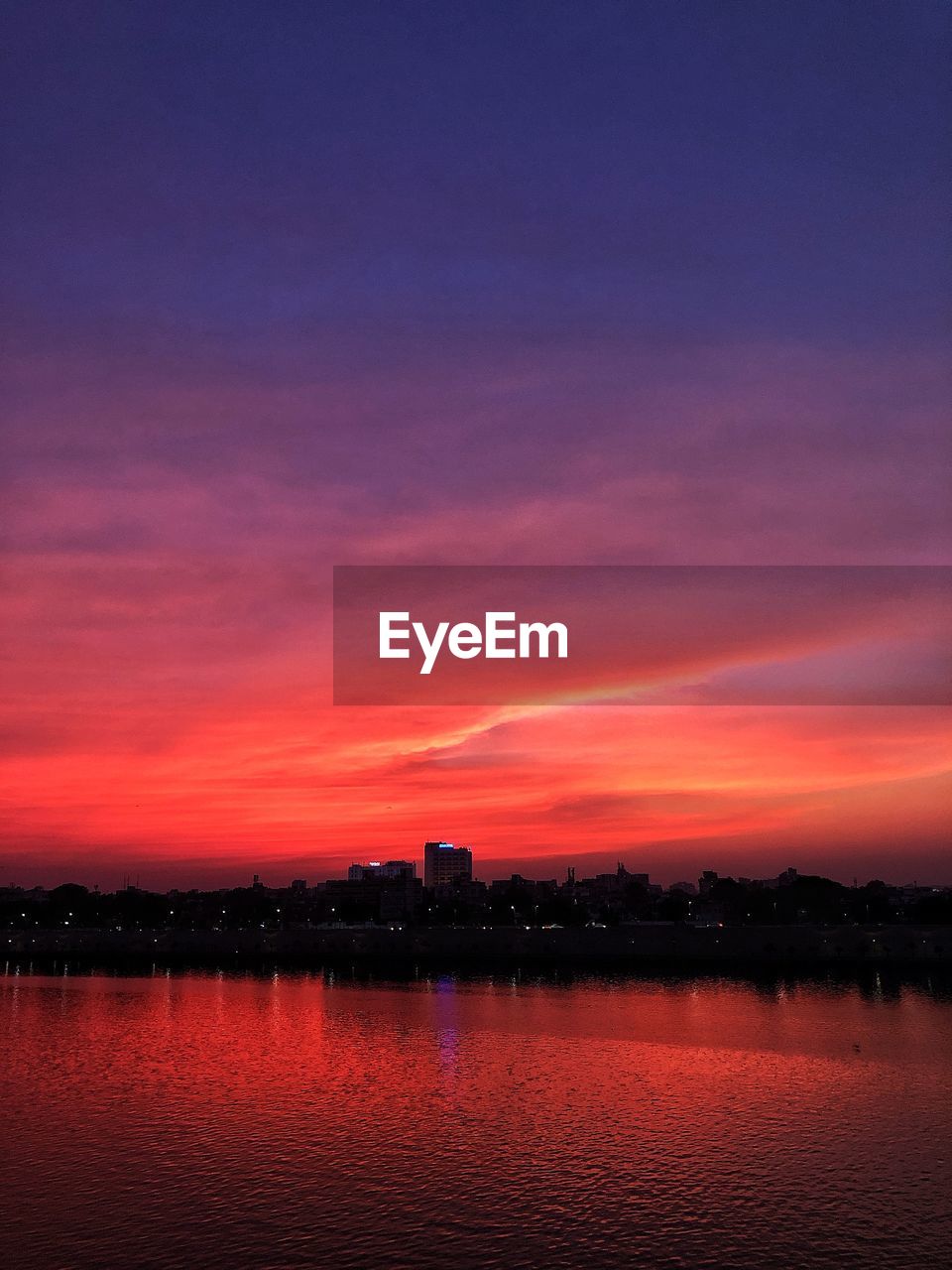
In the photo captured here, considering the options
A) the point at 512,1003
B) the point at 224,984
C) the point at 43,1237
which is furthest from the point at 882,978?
the point at 43,1237

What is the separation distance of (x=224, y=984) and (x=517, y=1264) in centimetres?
14665

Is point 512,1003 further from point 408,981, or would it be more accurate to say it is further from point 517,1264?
Result: point 517,1264

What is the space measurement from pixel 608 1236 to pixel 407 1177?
52.9 ft

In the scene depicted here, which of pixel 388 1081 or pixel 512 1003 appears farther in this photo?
pixel 512 1003

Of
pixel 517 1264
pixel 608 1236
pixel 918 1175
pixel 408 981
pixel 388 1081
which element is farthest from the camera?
pixel 408 981

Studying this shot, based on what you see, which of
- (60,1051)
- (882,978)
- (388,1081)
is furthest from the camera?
(882,978)

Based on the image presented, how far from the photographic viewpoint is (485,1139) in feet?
243

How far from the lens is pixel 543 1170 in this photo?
66.3 metres

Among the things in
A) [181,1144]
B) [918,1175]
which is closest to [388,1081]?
[181,1144]

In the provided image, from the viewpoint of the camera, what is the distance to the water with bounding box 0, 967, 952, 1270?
54969mm

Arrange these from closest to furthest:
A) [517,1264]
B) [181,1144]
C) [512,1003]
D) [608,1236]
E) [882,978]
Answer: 1. [517,1264]
2. [608,1236]
3. [181,1144]
4. [512,1003]
5. [882,978]

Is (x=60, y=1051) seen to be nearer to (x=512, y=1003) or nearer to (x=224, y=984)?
(x=512, y=1003)

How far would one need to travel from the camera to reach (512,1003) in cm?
14575

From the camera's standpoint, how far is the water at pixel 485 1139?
55.0 metres
